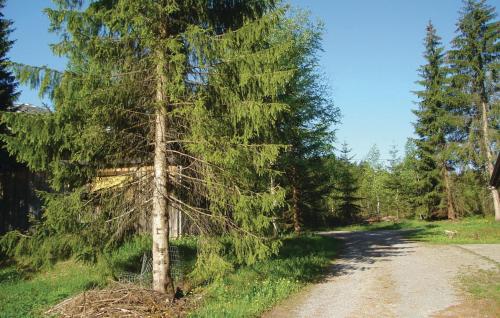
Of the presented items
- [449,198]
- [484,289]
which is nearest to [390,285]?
[484,289]

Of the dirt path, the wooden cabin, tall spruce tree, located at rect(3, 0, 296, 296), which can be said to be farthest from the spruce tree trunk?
the wooden cabin

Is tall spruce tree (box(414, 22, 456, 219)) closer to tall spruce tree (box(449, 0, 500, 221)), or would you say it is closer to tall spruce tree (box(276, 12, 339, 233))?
tall spruce tree (box(449, 0, 500, 221))

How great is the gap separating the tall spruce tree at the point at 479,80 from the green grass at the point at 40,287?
1103 inches

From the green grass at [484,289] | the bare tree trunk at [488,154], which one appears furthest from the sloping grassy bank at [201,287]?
the bare tree trunk at [488,154]

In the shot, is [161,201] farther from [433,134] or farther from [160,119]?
[433,134]

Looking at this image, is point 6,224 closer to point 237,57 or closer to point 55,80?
point 55,80

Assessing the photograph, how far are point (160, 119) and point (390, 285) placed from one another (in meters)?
6.58

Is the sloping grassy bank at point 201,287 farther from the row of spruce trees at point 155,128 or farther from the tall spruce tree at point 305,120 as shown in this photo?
the tall spruce tree at point 305,120

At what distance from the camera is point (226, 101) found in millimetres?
8641

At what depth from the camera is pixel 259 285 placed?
912cm

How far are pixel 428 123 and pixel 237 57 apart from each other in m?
29.3

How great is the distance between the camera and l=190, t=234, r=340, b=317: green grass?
7.48m

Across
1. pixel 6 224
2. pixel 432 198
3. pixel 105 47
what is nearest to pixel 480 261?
pixel 105 47

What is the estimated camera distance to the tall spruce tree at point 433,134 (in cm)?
3216
